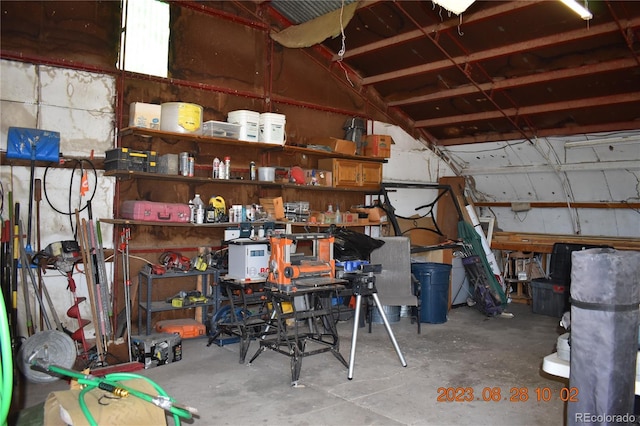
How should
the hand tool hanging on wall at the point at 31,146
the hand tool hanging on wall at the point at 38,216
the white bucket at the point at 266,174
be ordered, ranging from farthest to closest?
the white bucket at the point at 266,174, the hand tool hanging on wall at the point at 38,216, the hand tool hanging on wall at the point at 31,146

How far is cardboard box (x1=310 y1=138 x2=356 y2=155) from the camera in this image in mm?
6211

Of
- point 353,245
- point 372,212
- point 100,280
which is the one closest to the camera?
point 100,280

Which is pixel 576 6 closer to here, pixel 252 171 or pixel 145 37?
pixel 252 171

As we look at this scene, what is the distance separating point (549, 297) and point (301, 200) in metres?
3.30

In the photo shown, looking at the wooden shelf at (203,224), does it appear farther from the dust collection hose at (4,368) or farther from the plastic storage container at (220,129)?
the dust collection hose at (4,368)

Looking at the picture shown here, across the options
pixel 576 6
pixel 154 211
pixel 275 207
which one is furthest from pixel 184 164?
pixel 576 6

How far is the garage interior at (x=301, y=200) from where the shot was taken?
3.87 m

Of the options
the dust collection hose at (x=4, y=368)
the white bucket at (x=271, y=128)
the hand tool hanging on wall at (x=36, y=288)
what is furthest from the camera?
the white bucket at (x=271, y=128)

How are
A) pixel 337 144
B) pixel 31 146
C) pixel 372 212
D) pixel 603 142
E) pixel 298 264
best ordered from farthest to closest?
pixel 372 212
pixel 337 144
pixel 603 142
pixel 31 146
pixel 298 264

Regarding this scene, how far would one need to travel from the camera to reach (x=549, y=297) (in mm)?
6383

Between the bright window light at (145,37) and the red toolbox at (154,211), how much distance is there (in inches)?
52.3

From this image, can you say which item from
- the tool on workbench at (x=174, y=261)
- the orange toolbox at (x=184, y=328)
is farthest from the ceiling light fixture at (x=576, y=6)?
the orange toolbox at (x=184, y=328)

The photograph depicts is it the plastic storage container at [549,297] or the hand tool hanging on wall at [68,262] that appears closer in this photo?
the hand tool hanging on wall at [68,262]

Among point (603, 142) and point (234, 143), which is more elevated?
point (603, 142)
